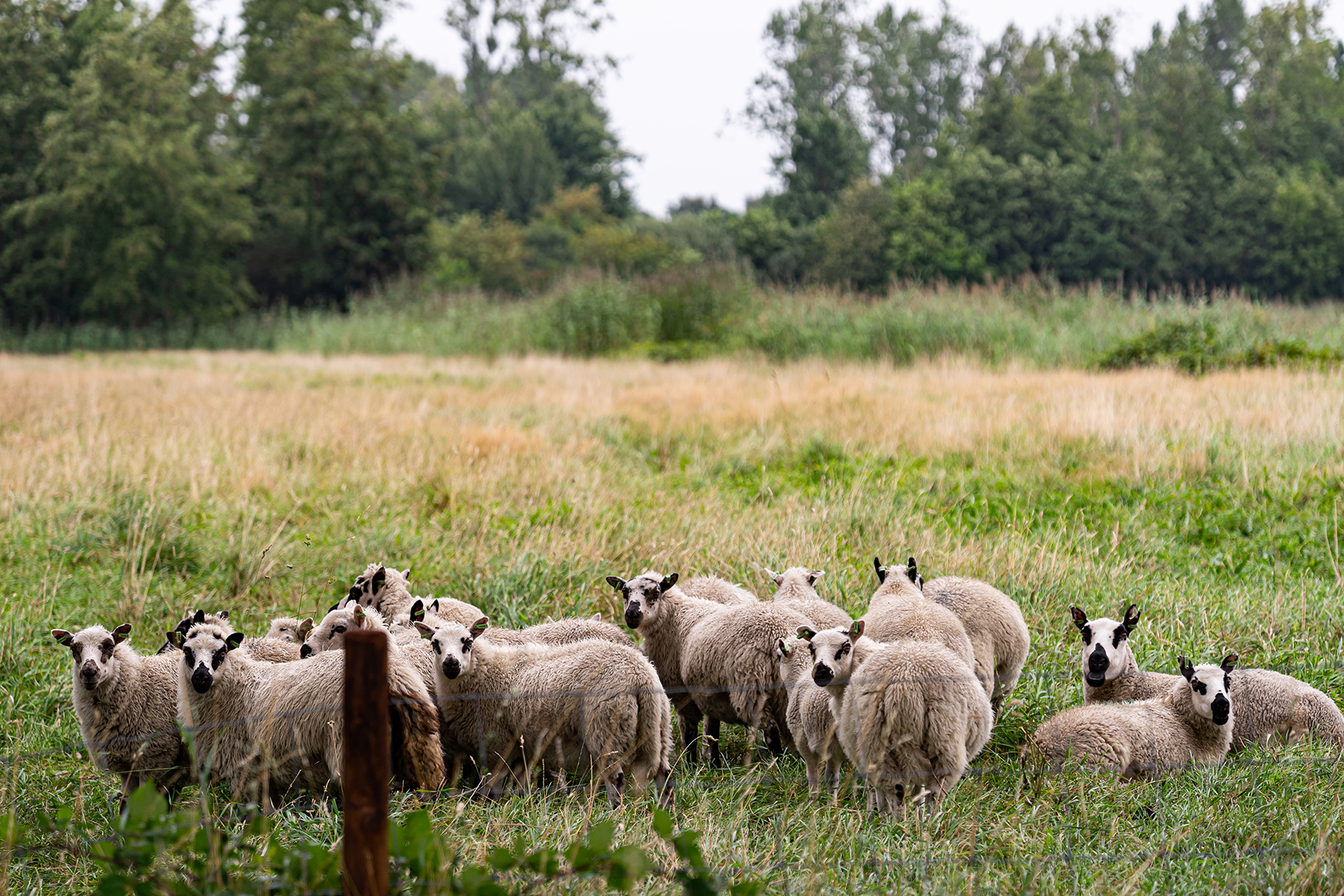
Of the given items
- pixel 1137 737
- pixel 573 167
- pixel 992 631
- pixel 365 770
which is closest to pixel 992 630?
pixel 992 631

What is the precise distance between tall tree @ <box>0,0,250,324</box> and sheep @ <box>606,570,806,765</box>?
35.7 m

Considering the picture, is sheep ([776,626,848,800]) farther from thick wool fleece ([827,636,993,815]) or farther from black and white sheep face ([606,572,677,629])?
A: black and white sheep face ([606,572,677,629])

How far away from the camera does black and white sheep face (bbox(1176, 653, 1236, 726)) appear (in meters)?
4.60

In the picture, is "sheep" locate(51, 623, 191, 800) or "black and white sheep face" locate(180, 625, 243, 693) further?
"sheep" locate(51, 623, 191, 800)

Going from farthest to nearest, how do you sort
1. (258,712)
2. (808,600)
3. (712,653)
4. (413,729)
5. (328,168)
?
(328,168) < (808,600) < (712,653) < (258,712) < (413,729)

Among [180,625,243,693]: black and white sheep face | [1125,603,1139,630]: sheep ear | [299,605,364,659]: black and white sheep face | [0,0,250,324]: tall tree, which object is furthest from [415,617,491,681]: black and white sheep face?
[0,0,250,324]: tall tree

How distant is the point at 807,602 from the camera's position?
559 cm

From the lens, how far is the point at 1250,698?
5.04 metres

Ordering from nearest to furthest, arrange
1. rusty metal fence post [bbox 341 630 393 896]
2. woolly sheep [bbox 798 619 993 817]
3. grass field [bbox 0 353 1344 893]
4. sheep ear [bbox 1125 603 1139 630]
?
rusty metal fence post [bbox 341 630 393 896], grass field [bbox 0 353 1344 893], woolly sheep [bbox 798 619 993 817], sheep ear [bbox 1125 603 1139 630]

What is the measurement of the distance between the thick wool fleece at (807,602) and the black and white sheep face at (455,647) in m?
1.63

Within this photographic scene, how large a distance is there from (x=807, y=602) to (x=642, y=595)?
0.89 m

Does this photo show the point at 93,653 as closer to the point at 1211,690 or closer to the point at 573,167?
the point at 1211,690

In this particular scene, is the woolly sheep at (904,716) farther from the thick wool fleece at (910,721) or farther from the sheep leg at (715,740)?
the sheep leg at (715,740)

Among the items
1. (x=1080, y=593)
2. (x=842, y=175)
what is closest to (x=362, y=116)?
(x=842, y=175)
